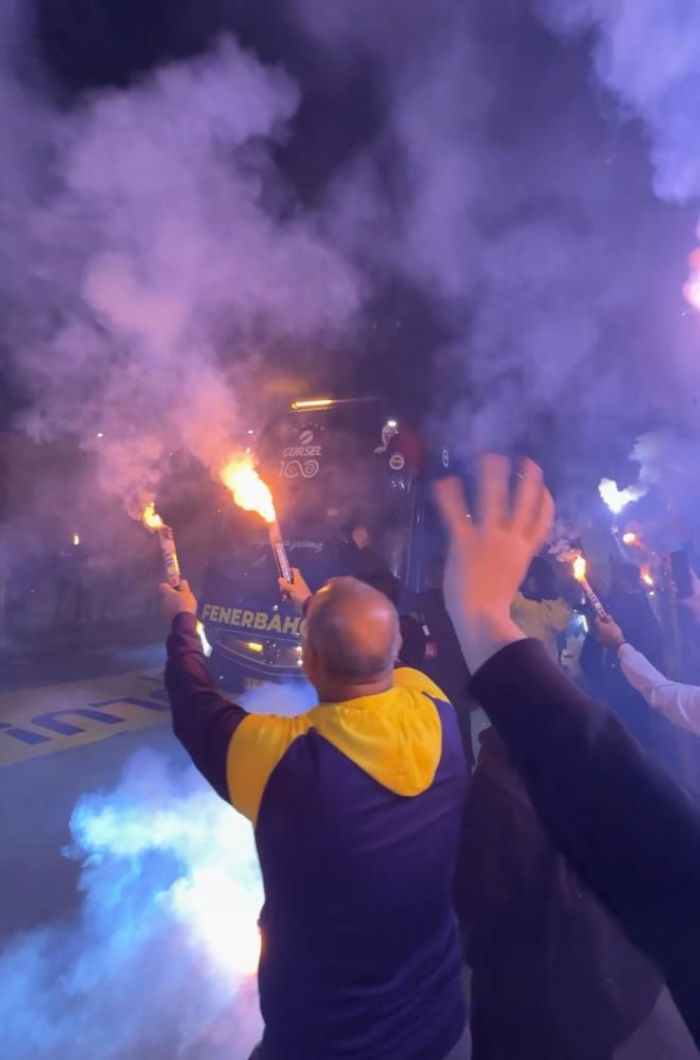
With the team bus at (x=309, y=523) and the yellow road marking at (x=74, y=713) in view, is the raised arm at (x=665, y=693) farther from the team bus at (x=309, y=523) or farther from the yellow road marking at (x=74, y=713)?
the yellow road marking at (x=74, y=713)

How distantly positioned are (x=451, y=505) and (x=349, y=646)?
48 cm

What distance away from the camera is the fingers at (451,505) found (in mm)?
1050

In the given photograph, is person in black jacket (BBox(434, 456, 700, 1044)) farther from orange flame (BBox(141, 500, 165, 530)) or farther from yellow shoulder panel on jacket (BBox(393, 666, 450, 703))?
orange flame (BBox(141, 500, 165, 530))

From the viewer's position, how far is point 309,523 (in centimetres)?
652

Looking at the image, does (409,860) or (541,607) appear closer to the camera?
(409,860)

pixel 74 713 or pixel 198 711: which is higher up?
pixel 198 711

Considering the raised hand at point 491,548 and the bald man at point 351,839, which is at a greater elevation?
the raised hand at point 491,548

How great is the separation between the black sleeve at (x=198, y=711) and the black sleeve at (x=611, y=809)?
0.85 meters

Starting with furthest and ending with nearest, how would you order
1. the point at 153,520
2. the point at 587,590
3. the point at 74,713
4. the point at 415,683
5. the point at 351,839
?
the point at 74,713, the point at 587,590, the point at 153,520, the point at 415,683, the point at 351,839

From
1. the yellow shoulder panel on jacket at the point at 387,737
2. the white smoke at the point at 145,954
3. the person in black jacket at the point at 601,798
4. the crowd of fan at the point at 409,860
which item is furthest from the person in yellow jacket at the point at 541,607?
the person in black jacket at the point at 601,798

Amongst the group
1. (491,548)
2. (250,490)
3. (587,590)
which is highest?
(250,490)

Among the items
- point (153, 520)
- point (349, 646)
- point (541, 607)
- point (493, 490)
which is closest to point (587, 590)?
point (541, 607)

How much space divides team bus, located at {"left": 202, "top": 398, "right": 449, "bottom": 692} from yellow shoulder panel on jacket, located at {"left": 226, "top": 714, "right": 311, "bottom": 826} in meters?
4.43

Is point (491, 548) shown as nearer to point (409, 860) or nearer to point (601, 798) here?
point (601, 798)
